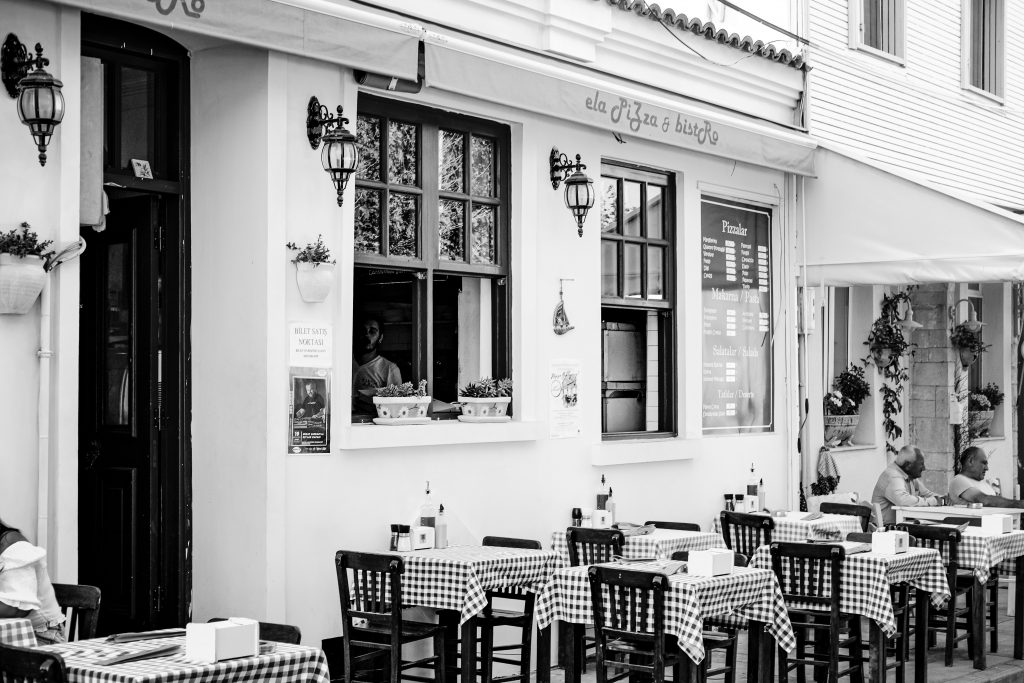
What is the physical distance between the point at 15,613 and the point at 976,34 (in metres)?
15.0

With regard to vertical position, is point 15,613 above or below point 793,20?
below

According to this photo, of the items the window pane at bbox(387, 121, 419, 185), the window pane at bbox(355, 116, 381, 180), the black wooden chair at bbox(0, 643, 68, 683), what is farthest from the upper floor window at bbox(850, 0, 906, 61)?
the black wooden chair at bbox(0, 643, 68, 683)

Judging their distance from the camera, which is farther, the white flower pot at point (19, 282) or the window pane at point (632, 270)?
the window pane at point (632, 270)

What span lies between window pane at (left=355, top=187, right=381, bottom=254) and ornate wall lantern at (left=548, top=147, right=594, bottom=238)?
1685mm

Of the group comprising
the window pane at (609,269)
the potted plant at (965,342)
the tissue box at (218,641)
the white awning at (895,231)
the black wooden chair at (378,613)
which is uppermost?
the white awning at (895,231)

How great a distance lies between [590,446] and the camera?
1064 centimetres

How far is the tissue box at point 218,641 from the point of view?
18.3ft

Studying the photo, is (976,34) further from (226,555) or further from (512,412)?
(226,555)

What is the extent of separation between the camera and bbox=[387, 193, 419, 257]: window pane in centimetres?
938

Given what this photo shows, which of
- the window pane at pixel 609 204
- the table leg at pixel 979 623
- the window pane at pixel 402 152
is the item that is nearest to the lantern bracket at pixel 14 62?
the window pane at pixel 402 152

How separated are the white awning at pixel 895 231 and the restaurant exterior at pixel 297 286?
2297 millimetres

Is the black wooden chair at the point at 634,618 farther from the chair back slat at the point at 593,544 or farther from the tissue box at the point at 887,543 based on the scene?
the tissue box at the point at 887,543

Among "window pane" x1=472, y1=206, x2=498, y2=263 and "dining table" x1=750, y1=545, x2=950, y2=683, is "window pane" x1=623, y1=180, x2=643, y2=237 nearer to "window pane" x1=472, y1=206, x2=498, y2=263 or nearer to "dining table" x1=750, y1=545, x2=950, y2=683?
"window pane" x1=472, y1=206, x2=498, y2=263

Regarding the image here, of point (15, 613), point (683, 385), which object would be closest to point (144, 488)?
point (15, 613)
